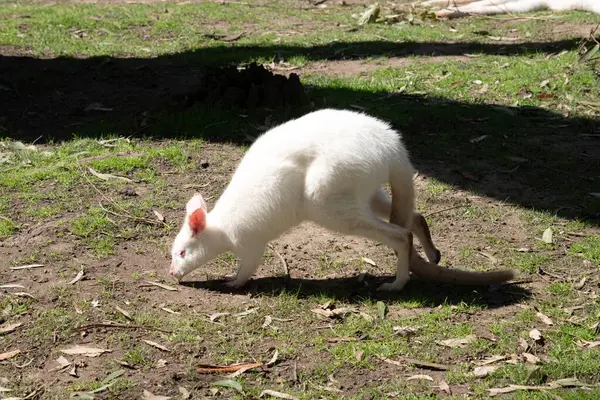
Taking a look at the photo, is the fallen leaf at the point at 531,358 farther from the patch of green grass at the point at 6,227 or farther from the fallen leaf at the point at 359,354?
the patch of green grass at the point at 6,227

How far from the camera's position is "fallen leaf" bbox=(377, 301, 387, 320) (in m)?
4.66

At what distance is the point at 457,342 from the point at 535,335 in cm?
40

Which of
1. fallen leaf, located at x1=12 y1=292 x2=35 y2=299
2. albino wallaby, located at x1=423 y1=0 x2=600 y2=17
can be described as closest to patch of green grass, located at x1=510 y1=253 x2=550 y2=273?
fallen leaf, located at x1=12 y1=292 x2=35 y2=299

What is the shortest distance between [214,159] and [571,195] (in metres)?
2.72

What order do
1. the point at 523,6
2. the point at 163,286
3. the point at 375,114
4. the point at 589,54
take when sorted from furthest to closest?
the point at 523,6 → the point at 589,54 → the point at 375,114 → the point at 163,286

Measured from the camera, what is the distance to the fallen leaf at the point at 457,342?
4332 millimetres

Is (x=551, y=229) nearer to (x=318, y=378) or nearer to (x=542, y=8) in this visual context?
(x=318, y=378)

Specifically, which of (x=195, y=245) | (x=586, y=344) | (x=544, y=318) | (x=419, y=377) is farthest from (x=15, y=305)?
(x=586, y=344)

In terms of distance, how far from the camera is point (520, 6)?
1209cm

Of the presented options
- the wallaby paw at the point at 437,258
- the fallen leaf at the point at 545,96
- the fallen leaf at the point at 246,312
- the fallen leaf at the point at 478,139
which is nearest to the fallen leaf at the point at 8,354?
the fallen leaf at the point at 246,312

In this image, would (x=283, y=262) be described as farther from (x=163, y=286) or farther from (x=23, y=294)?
(x=23, y=294)

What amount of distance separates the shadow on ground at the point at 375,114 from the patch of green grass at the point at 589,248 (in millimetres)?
334

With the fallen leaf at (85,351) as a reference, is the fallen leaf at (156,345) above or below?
above

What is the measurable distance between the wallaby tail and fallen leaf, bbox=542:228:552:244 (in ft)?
2.81
